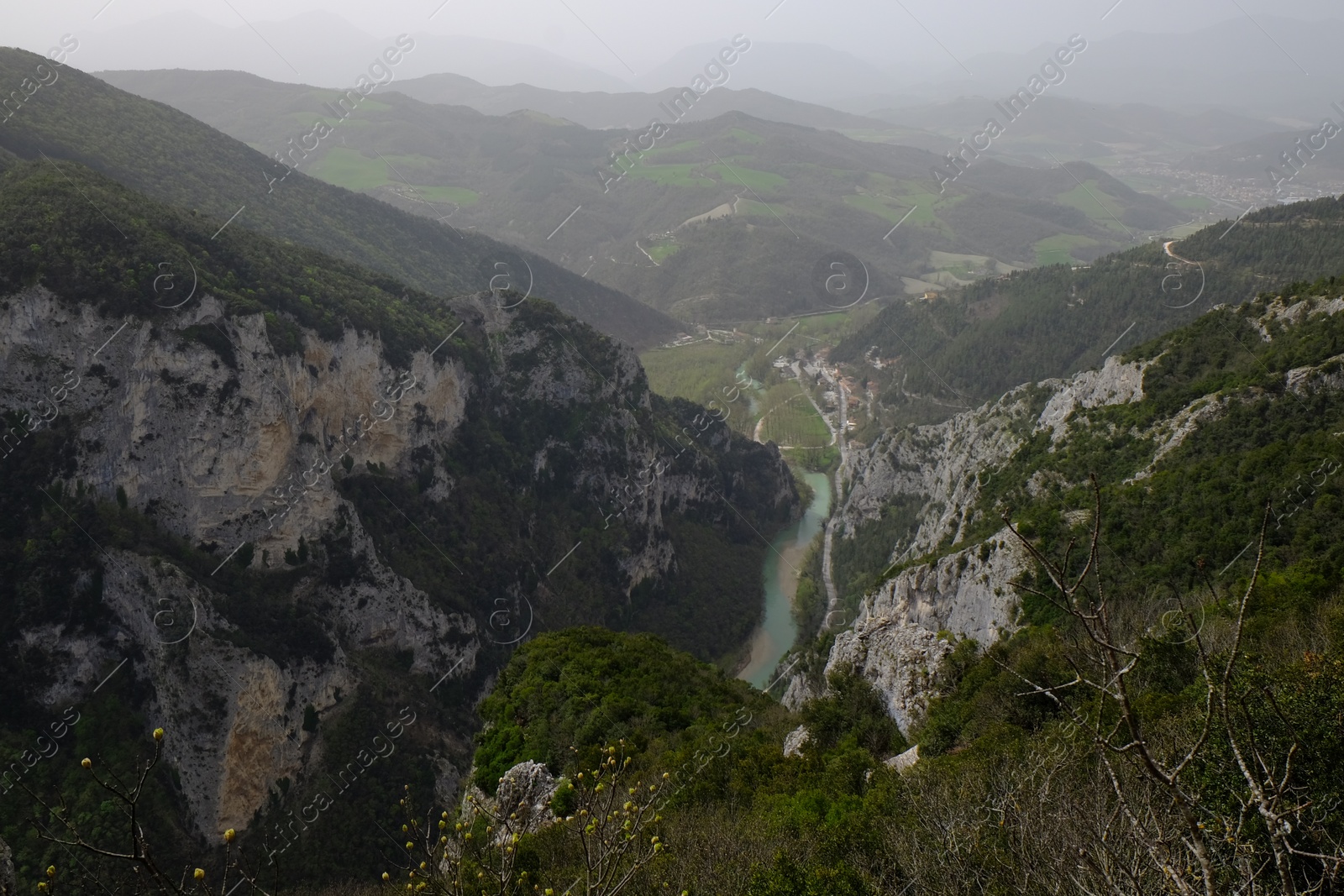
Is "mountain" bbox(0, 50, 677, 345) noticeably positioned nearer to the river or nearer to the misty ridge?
the misty ridge

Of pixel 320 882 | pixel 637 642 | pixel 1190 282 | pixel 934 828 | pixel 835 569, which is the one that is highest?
pixel 934 828

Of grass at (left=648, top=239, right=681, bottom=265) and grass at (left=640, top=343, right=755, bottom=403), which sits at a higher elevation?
grass at (left=648, top=239, right=681, bottom=265)

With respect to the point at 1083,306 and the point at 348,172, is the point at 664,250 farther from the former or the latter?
the point at 1083,306

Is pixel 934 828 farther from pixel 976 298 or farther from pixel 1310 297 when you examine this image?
pixel 976 298

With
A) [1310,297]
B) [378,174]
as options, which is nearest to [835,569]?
[1310,297]

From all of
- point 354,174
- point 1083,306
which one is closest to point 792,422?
point 1083,306

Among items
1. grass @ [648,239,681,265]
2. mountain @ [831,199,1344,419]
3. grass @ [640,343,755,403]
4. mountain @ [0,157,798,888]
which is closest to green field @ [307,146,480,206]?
grass @ [648,239,681,265]
